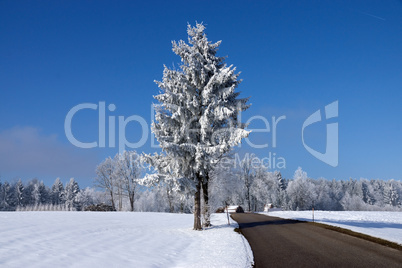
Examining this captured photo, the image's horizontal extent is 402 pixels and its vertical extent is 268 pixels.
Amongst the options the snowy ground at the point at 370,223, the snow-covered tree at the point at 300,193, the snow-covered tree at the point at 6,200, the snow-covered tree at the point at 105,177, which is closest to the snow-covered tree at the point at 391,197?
the snow-covered tree at the point at 300,193

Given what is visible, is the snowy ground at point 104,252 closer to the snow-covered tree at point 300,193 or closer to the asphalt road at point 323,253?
the asphalt road at point 323,253

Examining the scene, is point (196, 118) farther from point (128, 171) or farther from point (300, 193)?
point (300, 193)

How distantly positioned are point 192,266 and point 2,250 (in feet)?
18.2

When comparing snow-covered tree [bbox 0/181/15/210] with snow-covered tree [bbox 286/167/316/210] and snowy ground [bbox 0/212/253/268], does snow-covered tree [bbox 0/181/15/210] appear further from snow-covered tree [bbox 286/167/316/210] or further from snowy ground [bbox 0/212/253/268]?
snow-covered tree [bbox 286/167/316/210]

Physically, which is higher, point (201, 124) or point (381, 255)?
point (201, 124)

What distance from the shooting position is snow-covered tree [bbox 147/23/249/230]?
1625 centimetres

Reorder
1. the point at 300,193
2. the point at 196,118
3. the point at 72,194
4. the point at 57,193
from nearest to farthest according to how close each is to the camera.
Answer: the point at 196,118 → the point at 300,193 → the point at 72,194 → the point at 57,193

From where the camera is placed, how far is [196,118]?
58.2ft

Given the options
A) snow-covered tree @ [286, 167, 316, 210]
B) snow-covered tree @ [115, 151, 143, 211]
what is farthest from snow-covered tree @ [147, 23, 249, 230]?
snow-covered tree @ [286, 167, 316, 210]

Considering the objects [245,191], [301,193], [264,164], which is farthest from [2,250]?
[301,193]

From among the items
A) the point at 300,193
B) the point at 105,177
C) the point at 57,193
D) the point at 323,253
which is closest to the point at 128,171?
the point at 105,177

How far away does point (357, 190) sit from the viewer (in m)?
108

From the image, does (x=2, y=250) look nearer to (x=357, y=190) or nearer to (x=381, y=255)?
(x=381, y=255)

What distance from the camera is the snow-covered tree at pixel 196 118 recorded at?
16.2 m
